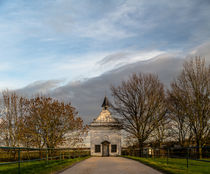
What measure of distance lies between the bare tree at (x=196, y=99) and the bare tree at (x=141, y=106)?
301 cm

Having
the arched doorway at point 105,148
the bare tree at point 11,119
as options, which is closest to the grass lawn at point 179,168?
the bare tree at point 11,119

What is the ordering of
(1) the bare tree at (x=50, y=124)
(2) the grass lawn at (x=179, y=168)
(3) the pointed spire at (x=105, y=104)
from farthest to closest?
1. (3) the pointed spire at (x=105, y=104)
2. (1) the bare tree at (x=50, y=124)
3. (2) the grass lawn at (x=179, y=168)

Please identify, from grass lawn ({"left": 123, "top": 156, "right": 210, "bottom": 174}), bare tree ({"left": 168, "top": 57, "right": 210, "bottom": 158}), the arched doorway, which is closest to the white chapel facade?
the arched doorway

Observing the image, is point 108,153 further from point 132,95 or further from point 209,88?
point 209,88

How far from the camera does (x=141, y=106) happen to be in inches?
1439

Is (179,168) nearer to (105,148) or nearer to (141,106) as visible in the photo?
(141,106)

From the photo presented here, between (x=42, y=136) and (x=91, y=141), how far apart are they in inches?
846

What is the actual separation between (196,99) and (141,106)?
7496mm

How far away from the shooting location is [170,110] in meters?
37.7

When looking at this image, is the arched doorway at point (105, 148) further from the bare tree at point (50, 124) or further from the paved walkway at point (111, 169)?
the paved walkway at point (111, 169)

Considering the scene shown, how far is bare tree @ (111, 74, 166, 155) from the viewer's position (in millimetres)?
36312

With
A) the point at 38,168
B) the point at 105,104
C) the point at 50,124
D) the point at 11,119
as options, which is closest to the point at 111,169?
the point at 38,168

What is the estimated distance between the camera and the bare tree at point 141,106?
36.3 meters

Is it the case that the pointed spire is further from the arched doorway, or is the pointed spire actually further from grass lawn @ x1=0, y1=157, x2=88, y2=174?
grass lawn @ x1=0, y1=157, x2=88, y2=174
